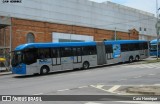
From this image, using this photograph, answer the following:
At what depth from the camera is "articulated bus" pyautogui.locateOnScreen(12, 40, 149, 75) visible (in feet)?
98.8

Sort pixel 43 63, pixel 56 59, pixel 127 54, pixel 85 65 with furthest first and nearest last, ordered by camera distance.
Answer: pixel 127 54 < pixel 85 65 < pixel 56 59 < pixel 43 63

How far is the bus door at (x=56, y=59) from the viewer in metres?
32.0

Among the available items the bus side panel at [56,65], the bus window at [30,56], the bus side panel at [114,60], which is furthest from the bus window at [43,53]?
the bus side panel at [114,60]

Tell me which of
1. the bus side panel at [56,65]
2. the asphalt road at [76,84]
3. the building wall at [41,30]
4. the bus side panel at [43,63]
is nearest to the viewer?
the asphalt road at [76,84]

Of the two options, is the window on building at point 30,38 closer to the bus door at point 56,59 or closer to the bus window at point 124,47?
the bus window at point 124,47

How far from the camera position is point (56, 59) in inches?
1265

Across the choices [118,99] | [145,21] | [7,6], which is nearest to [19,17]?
[7,6]

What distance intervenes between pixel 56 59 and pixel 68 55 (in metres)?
1.78

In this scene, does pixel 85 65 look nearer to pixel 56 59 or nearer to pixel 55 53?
pixel 56 59

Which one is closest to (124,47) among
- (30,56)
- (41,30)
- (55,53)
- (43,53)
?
(55,53)

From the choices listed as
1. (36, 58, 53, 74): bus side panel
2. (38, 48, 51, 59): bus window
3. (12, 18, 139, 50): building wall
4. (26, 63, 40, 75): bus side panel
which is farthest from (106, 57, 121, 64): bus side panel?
(12, 18, 139, 50): building wall

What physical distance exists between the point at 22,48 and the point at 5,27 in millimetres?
14163

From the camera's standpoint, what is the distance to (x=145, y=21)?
8788 centimetres

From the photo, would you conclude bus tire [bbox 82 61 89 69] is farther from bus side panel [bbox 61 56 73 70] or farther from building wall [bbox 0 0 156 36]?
building wall [bbox 0 0 156 36]
